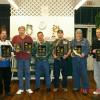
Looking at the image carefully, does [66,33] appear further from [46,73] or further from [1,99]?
[1,99]

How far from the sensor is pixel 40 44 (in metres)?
6.96

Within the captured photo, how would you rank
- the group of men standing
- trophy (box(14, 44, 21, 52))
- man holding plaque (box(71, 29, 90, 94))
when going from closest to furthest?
1. the group of men standing
2. trophy (box(14, 44, 21, 52))
3. man holding plaque (box(71, 29, 90, 94))

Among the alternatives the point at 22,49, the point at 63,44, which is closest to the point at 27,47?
the point at 22,49

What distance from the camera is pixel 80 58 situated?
6836 mm

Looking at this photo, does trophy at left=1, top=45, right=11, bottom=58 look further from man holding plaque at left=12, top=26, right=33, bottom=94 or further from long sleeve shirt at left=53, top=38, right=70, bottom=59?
long sleeve shirt at left=53, top=38, right=70, bottom=59

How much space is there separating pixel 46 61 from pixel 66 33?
2.08 metres

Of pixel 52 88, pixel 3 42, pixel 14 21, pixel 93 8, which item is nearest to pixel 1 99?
pixel 3 42

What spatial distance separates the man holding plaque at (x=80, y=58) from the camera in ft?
22.2

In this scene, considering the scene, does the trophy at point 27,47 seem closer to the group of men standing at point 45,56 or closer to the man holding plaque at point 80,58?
the group of men standing at point 45,56

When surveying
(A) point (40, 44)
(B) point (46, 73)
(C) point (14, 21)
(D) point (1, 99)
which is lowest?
(D) point (1, 99)

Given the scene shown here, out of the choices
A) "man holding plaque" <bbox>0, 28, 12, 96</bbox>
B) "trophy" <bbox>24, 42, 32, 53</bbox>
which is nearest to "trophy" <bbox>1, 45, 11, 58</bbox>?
"man holding plaque" <bbox>0, 28, 12, 96</bbox>

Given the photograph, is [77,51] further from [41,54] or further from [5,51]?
[5,51]

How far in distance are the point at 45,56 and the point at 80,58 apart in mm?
856

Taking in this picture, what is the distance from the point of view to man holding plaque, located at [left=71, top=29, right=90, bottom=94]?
6.78 m
